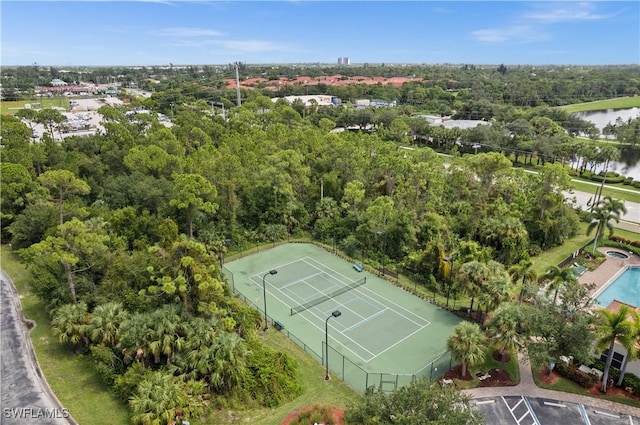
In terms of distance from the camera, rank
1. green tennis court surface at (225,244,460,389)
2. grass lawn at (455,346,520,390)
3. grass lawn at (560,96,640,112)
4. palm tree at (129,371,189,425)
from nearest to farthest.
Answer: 1. palm tree at (129,371,189,425)
2. grass lawn at (455,346,520,390)
3. green tennis court surface at (225,244,460,389)
4. grass lawn at (560,96,640,112)

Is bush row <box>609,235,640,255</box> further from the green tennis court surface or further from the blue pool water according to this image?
the green tennis court surface

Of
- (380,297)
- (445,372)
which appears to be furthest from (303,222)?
(445,372)

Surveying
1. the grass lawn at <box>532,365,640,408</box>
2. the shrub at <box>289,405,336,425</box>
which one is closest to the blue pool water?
the grass lawn at <box>532,365,640,408</box>

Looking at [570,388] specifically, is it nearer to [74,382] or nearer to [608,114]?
[74,382]

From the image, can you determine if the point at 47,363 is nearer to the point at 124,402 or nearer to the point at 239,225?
the point at 124,402

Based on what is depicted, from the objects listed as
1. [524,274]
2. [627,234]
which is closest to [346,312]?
[524,274]

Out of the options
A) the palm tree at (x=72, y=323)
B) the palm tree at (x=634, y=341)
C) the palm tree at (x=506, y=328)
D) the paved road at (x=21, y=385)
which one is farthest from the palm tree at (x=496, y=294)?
the palm tree at (x=72, y=323)
